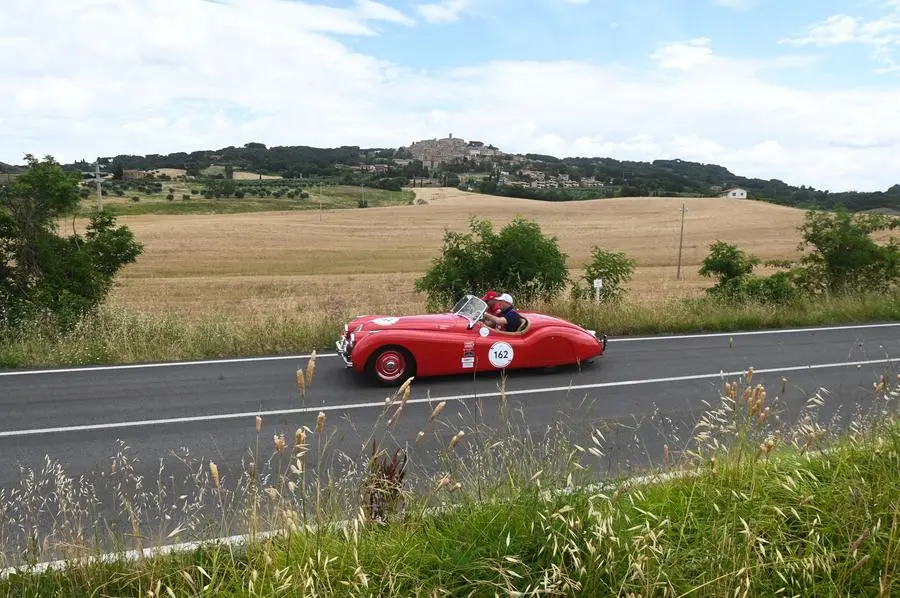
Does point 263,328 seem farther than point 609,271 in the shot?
No

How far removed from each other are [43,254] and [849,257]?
18421mm

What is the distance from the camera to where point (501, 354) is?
9023 millimetres

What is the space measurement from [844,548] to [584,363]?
22.5 ft

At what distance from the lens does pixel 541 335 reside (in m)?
9.20

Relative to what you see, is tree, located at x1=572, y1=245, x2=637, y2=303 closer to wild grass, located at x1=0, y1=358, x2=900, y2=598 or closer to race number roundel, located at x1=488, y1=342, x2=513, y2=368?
race number roundel, located at x1=488, y1=342, x2=513, y2=368

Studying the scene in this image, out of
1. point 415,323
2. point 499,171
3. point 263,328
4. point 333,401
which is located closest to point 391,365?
point 415,323

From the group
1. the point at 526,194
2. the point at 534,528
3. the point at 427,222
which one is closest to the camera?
the point at 534,528

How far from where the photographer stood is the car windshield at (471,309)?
9125 millimetres

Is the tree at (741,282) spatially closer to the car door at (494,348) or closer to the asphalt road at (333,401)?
the asphalt road at (333,401)

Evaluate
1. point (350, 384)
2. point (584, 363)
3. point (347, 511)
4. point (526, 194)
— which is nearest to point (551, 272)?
point (584, 363)

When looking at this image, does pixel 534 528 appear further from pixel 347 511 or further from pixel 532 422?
pixel 532 422

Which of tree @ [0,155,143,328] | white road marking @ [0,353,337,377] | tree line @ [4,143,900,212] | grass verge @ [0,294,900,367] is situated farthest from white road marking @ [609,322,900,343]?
tree line @ [4,143,900,212]

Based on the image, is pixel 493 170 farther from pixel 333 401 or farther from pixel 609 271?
pixel 333 401

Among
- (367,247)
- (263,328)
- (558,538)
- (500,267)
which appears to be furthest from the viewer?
(367,247)
